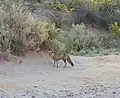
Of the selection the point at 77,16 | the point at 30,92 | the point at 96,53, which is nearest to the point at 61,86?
the point at 30,92

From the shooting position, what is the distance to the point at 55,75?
965 centimetres

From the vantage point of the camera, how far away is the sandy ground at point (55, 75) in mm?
8391

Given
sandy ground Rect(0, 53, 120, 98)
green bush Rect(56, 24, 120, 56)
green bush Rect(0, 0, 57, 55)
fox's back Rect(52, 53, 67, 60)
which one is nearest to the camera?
sandy ground Rect(0, 53, 120, 98)

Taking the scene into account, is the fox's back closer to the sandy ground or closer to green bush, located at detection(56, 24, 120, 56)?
the sandy ground

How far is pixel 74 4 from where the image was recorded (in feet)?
72.0

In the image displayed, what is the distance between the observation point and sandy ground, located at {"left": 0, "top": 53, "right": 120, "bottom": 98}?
27.5 feet

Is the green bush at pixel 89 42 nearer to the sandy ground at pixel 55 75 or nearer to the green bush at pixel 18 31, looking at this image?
the sandy ground at pixel 55 75

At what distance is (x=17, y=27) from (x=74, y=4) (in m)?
11.0

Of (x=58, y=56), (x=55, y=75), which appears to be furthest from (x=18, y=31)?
(x=55, y=75)

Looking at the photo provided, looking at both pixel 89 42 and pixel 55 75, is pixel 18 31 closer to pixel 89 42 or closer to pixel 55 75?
pixel 55 75

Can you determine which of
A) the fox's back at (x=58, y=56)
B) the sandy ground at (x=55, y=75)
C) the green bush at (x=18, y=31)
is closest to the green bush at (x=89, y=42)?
the sandy ground at (x=55, y=75)

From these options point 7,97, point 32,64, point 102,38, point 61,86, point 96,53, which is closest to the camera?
point 7,97

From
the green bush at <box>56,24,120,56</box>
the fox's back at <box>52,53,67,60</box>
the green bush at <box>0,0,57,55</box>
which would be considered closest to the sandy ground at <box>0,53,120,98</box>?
the fox's back at <box>52,53,67,60</box>

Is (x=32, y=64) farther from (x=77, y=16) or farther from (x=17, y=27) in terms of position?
(x=77, y=16)
